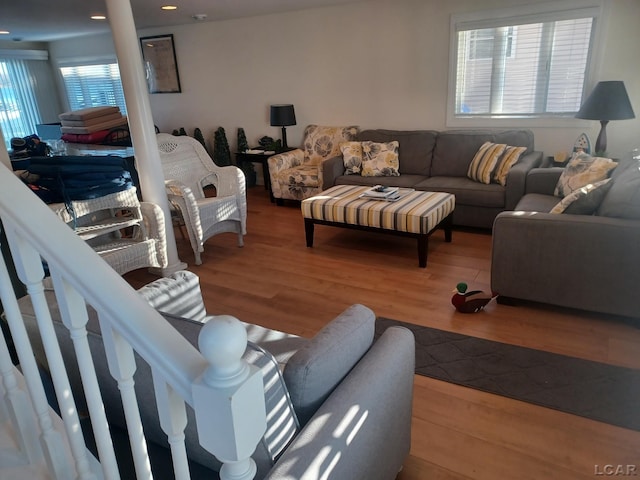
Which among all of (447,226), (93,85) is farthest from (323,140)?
(93,85)

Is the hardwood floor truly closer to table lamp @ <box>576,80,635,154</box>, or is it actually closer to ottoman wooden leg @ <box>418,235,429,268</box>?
ottoman wooden leg @ <box>418,235,429,268</box>

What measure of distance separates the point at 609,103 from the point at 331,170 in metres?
2.51

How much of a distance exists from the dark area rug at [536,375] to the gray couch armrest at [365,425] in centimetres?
71

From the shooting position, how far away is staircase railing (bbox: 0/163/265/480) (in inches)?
22.0

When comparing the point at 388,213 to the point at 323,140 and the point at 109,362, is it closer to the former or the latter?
the point at 323,140

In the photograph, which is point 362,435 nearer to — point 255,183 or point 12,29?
point 255,183

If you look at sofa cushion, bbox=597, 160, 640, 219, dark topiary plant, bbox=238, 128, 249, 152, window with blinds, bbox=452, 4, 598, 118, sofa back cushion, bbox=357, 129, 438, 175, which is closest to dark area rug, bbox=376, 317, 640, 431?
sofa cushion, bbox=597, 160, 640, 219

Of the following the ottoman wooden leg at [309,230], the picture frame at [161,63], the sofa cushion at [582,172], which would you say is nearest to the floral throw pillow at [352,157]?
the ottoman wooden leg at [309,230]

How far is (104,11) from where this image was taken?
4.85 metres

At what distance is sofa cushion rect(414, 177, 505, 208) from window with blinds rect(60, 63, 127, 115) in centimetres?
576

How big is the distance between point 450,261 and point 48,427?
9.84ft

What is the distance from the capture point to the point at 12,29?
5918mm

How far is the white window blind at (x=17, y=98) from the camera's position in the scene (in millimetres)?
7328

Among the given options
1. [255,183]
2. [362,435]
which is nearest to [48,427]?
[362,435]
